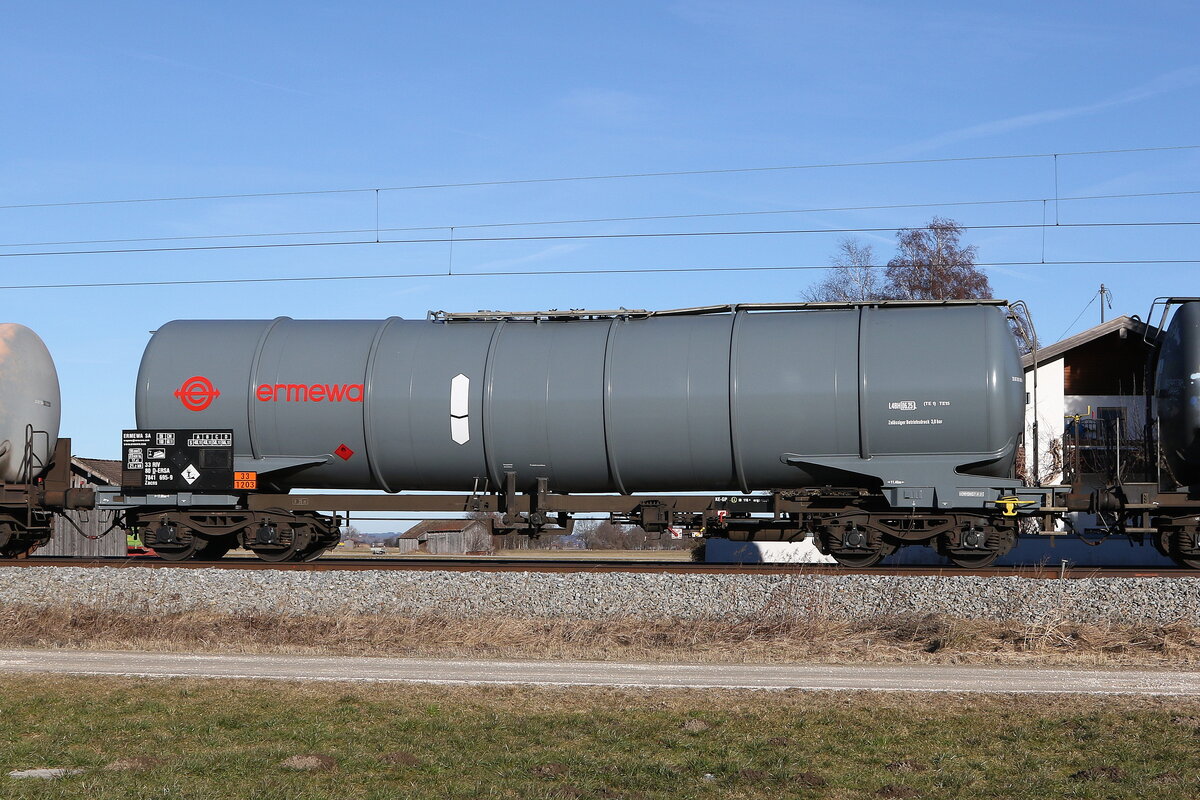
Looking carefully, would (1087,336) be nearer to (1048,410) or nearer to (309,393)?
(1048,410)

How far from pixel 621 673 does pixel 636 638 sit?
230 centimetres

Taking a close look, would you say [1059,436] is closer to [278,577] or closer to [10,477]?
[278,577]

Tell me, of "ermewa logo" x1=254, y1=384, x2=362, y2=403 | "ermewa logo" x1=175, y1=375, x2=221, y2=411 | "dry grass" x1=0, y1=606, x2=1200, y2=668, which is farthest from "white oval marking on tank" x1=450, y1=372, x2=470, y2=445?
"ermewa logo" x1=175, y1=375, x2=221, y2=411

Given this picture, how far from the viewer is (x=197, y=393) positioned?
18844mm

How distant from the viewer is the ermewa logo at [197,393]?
61.7ft

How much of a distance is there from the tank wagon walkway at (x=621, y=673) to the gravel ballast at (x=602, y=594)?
2760mm

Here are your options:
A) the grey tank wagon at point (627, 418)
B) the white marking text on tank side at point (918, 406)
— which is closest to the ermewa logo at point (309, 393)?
the grey tank wagon at point (627, 418)

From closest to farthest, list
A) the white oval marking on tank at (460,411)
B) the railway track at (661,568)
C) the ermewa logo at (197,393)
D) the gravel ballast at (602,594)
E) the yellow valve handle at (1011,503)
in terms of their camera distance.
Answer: the gravel ballast at (602,594) < the railway track at (661,568) < the yellow valve handle at (1011,503) < the white oval marking on tank at (460,411) < the ermewa logo at (197,393)

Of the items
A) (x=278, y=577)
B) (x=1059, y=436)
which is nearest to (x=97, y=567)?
(x=278, y=577)

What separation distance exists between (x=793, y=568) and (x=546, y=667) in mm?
6805

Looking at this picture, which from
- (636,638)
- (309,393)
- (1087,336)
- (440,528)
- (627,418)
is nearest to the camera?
(636,638)

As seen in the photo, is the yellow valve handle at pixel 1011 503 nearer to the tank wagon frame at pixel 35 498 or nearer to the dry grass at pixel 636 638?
the dry grass at pixel 636 638

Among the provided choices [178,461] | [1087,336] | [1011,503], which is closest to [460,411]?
[178,461]

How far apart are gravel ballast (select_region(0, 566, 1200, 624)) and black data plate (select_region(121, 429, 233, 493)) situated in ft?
5.99
